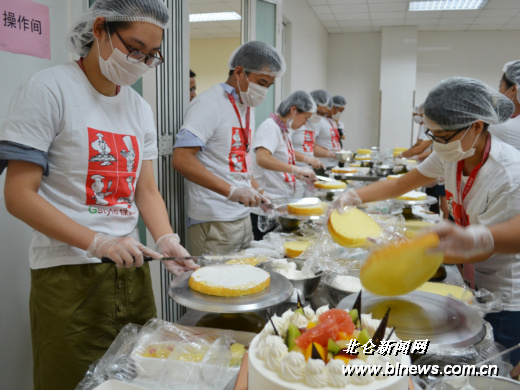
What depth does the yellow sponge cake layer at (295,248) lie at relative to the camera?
1912 mm

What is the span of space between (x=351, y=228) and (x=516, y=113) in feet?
6.51

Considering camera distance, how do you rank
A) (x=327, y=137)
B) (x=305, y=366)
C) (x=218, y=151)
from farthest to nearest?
(x=327, y=137)
(x=218, y=151)
(x=305, y=366)

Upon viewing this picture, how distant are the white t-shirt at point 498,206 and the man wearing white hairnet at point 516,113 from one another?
1040 mm

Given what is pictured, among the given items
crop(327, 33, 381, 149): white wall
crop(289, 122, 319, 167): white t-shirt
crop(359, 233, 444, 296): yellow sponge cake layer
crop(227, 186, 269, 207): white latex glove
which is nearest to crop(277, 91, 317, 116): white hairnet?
crop(289, 122, 319, 167): white t-shirt

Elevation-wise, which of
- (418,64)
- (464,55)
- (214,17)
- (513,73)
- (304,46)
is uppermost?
(214,17)

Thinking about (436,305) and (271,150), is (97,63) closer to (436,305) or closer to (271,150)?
(436,305)

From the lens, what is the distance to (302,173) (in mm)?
3428

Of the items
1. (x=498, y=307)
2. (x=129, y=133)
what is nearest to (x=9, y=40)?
(x=129, y=133)

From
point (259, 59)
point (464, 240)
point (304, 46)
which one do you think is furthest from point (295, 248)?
point (304, 46)

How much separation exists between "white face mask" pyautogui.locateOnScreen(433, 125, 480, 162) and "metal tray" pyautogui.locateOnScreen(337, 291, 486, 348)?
2.23 feet

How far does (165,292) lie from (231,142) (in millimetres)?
1032

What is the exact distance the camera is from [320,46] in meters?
9.84

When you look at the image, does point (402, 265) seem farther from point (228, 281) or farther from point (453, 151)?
point (453, 151)

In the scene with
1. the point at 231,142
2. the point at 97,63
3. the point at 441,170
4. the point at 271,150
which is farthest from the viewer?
the point at 271,150
